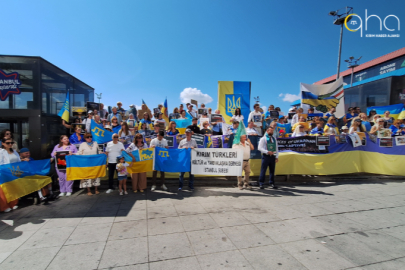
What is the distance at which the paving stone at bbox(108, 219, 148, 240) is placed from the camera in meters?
3.52

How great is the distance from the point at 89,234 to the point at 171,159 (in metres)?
3.32

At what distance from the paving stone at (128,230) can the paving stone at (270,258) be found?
73.0 inches

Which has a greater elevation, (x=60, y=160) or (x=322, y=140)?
(x=322, y=140)

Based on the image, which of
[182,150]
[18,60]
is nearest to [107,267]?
[182,150]

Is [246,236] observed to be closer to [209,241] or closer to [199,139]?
[209,241]

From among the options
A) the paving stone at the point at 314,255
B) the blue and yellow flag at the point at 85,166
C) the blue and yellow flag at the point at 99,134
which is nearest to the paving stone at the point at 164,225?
the paving stone at the point at 314,255

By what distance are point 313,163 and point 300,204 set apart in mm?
3046

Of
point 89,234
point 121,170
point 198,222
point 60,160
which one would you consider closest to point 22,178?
point 60,160

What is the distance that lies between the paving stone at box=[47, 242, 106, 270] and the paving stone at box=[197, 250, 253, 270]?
1.50 m

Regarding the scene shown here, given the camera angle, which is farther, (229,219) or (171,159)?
(171,159)

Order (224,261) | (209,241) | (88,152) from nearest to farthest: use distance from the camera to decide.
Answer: (224,261), (209,241), (88,152)

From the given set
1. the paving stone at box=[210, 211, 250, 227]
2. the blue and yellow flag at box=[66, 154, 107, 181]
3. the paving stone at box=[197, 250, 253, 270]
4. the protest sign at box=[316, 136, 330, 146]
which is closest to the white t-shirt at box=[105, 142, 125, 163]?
the blue and yellow flag at box=[66, 154, 107, 181]

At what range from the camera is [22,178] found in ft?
17.0

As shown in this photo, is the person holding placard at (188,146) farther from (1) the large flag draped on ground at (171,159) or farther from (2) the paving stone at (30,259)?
(2) the paving stone at (30,259)
